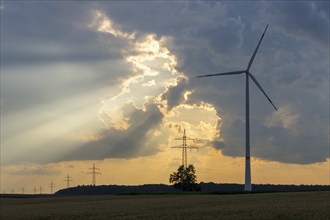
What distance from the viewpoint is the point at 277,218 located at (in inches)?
1752

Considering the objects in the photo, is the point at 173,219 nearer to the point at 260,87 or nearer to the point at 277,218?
the point at 277,218

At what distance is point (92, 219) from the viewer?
170 ft

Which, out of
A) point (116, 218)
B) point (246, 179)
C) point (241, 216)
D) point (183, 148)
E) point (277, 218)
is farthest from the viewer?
point (183, 148)

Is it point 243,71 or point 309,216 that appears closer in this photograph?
point 309,216

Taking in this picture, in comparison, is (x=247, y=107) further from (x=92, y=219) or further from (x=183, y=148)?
(x=92, y=219)

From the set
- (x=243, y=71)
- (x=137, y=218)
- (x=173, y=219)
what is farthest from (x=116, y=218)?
(x=243, y=71)

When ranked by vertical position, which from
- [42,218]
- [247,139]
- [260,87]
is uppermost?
[260,87]

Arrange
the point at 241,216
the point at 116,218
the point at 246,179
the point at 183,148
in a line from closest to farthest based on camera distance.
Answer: the point at 241,216 → the point at 116,218 → the point at 246,179 → the point at 183,148

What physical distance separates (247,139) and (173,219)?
3248 inches

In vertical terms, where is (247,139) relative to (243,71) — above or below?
below

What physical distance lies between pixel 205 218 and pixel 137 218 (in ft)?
22.9

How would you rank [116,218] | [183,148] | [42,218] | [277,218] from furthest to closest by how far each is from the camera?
[183,148], [42,218], [116,218], [277,218]

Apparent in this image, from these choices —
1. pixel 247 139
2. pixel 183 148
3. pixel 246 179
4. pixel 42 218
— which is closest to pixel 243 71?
pixel 247 139

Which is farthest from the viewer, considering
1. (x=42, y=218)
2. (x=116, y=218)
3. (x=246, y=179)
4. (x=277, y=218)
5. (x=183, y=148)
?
(x=183, y=148)
